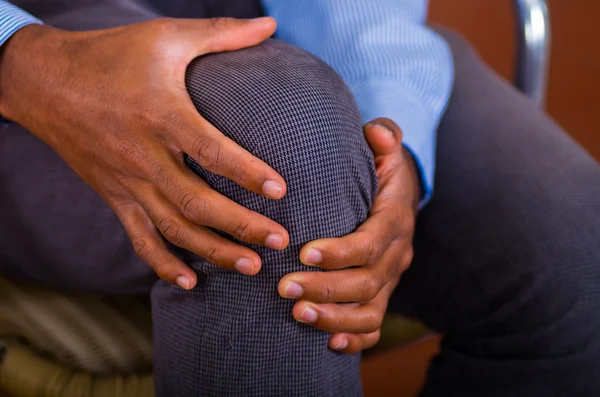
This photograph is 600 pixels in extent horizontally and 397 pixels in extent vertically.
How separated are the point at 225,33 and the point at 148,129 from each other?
9 cm

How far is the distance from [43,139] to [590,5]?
1.44 meters

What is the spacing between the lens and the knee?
395mm

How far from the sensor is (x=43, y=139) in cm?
50

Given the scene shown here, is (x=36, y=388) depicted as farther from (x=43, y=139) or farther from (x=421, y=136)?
(x=421, y=136)

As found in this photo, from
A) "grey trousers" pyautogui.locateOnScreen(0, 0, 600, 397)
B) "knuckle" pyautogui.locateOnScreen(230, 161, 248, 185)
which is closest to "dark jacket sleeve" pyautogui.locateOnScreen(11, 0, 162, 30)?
"grey trousers" pyautogui.locateOnScreen(0, 0, 600, 397)

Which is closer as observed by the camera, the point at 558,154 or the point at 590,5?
the point at 558,154

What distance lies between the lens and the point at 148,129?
1.40ft

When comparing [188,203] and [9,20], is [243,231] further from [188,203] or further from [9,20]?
[9,20]

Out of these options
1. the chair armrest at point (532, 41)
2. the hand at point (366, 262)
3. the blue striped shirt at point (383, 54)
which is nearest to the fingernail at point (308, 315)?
the hand at point (366, 262)

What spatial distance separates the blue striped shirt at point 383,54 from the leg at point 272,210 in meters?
0.14

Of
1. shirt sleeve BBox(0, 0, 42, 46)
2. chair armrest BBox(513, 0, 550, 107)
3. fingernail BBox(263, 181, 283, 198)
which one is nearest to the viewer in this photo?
fingernail BBox(263, 181, 283, 198)

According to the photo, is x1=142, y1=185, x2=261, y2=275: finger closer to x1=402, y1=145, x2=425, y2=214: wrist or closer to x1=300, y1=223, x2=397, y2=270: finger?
x1=300, y1=223, x2=397, y2=270: finger

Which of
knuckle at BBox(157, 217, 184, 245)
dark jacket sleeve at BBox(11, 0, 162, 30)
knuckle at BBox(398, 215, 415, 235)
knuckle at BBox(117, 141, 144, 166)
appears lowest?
knuckle at BBox(398, 215, 415, 235)

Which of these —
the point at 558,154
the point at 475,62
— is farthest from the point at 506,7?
the point at 558,154
